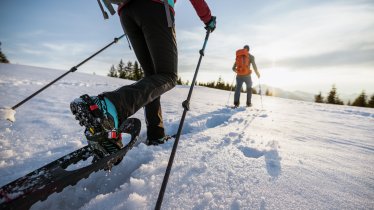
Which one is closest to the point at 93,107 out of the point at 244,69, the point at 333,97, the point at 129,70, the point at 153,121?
the point at 153,121

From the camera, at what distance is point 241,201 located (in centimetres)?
113

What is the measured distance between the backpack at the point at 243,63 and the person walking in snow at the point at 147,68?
19.6 ft

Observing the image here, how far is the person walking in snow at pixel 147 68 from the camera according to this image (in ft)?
4.36

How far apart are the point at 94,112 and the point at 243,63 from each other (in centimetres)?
745

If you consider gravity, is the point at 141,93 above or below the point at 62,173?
above

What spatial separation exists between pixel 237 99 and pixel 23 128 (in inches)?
255

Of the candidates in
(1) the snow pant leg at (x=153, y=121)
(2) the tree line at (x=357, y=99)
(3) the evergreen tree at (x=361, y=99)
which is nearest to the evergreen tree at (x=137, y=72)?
(2) the tree line at (x=357, y=99)

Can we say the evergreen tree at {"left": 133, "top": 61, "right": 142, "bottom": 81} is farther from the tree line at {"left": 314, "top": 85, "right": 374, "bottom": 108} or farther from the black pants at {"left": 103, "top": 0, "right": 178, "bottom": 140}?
the black pants at {"left": 103, "top": 0, "right": 178, "bottom": 140}

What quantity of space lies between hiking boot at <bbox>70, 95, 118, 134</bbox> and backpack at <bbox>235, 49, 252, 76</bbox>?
724 centimetres

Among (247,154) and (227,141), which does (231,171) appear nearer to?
(247,154)

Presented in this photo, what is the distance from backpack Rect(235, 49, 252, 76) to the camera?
313 inches

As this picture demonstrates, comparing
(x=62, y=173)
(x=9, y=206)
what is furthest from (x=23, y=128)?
(x=9, y=206)

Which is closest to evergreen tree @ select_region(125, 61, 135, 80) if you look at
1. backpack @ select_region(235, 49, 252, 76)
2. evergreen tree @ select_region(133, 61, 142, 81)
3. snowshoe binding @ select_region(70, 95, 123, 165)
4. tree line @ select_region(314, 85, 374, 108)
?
evergreen tree @ select_region(133, 61, 142, 81)

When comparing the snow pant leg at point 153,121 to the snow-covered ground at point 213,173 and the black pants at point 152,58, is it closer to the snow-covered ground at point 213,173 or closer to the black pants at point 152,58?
the snow-covered ground at point 213,173
